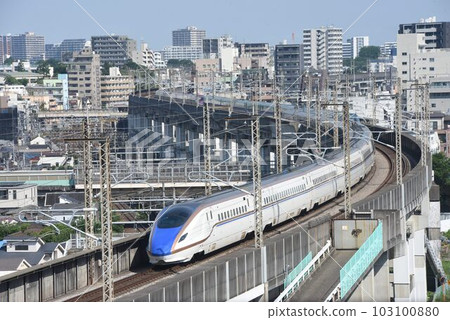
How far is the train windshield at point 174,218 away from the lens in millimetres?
14977

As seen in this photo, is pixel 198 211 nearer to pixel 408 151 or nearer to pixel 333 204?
pixel 333 204

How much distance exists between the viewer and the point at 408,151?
105ft

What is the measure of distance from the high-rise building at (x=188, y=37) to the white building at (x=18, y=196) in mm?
118338

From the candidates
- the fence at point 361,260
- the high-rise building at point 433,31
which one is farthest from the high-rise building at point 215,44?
the fence at point 361,260

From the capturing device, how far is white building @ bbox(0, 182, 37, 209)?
106ft

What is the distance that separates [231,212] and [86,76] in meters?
79.4

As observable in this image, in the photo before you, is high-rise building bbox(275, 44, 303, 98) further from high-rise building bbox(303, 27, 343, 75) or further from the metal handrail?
the metal handrail

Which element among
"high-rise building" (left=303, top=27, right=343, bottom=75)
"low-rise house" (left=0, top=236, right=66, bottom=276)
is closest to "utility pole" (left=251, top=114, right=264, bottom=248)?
"low-rise house" (left=0, top=236, right=66, bottom=276)

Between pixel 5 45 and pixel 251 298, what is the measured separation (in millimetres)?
136141

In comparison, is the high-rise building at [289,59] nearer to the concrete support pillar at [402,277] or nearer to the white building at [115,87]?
the white building at [115,87]

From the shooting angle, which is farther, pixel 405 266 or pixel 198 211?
pixel 405 266

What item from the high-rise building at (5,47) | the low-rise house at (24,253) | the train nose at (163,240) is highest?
the high-rise building at (5,47)

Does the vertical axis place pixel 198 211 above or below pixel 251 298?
above
